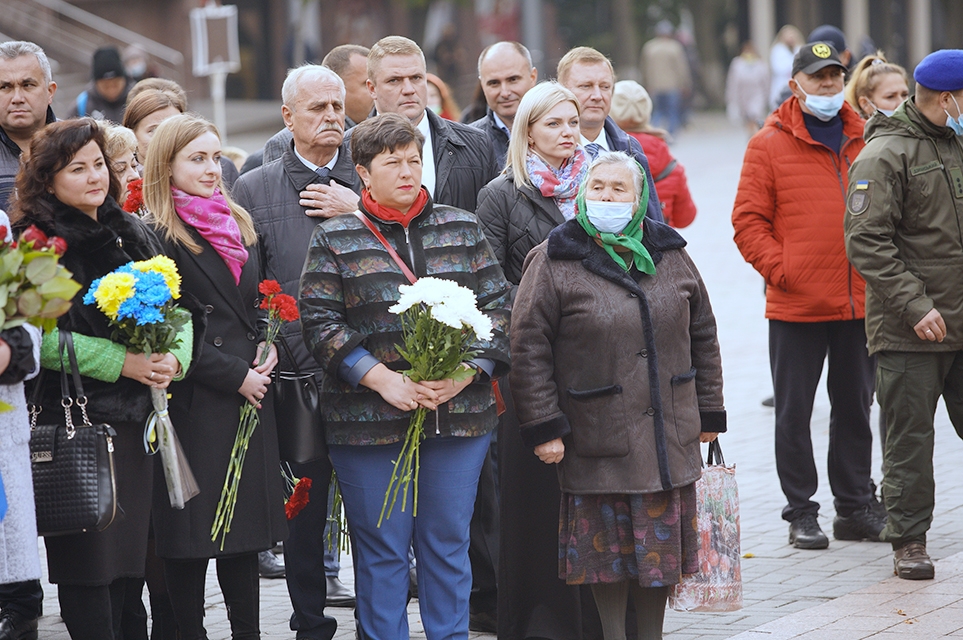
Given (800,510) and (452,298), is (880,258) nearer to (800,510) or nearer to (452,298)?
(800,510)

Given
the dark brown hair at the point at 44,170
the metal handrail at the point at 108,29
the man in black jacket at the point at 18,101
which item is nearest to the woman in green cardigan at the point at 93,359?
the dark brown hair at the point at 44,170

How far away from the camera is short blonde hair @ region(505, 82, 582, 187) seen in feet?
19.2

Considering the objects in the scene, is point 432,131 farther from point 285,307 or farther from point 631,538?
point 631,538

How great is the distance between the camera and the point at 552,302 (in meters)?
5.14

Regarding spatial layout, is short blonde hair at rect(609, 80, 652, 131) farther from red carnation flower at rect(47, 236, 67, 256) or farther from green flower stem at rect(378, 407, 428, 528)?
red carnation flower at rect(47, 236, 67, 256)

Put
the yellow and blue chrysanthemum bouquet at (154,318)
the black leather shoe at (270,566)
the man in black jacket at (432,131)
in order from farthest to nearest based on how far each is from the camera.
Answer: the black leather shoe at (270,566)
the man in black jacket at (432,131)
the yellow and blue chrysanthemum bouquet at (154,318)

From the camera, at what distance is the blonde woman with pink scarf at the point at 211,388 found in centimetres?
503

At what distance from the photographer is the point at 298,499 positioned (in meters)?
5.40

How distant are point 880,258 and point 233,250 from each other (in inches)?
115

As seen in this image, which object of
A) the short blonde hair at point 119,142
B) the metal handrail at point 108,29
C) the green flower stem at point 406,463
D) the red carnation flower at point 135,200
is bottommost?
the green flower stem at point 406,463

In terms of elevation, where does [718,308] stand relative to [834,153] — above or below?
below

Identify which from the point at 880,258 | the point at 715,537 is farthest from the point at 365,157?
the point at 880,258

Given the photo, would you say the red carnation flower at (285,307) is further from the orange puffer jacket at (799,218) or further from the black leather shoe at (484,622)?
the orange puffer jacket at (799,218)

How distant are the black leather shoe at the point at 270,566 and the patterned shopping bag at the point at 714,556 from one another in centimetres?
236
